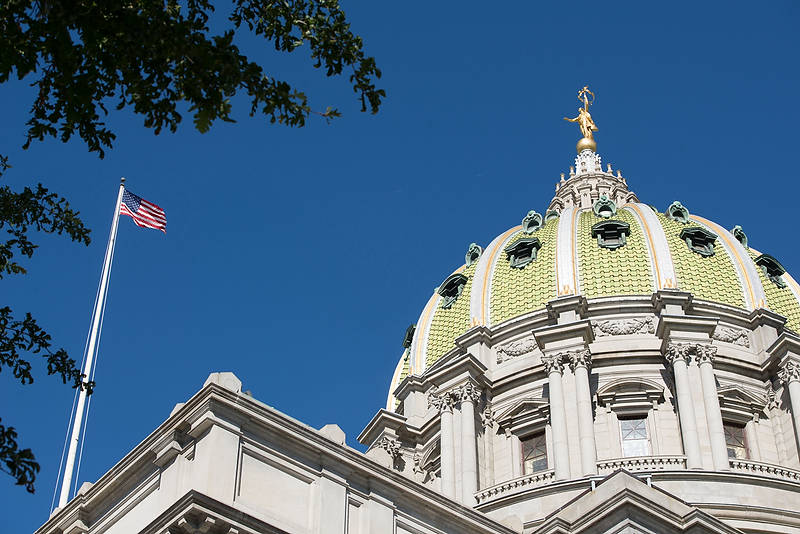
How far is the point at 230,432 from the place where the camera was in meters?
27.4

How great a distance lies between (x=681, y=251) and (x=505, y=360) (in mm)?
10657

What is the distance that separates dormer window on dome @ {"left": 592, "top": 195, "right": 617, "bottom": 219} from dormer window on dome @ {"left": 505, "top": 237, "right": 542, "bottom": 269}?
4.05 metres

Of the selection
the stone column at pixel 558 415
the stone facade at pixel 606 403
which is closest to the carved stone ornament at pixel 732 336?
the stone facade at pixel 606 403

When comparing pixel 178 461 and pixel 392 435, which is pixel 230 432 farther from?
pixel 392 435

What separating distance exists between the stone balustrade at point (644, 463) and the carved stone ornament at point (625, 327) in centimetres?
752

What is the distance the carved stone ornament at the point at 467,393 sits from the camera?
53781 millimetres

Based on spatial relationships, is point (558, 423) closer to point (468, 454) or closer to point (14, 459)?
point (468, 454)

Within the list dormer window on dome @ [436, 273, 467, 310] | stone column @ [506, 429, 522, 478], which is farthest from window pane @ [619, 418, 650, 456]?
dormer window on dome @ [436, 273, 467, 310]

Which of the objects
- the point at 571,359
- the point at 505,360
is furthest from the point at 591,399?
the point at 505,360

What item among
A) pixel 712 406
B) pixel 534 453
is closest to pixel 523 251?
pixel 534 453

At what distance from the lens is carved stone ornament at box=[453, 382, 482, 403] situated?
5378cm

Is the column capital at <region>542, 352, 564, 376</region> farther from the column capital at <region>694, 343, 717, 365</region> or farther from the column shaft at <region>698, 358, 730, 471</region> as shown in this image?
the column shaft at <region>698, 358, 730, 471</region>

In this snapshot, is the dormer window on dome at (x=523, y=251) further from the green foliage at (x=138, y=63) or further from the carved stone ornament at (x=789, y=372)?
the green foliage at (x=138, y=63)

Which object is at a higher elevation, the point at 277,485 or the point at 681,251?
the point at 681,251
